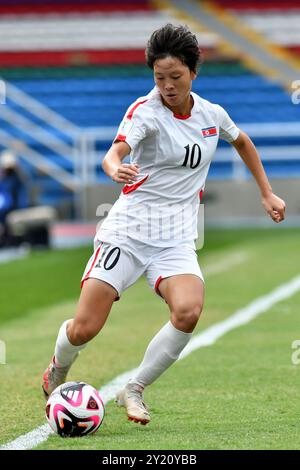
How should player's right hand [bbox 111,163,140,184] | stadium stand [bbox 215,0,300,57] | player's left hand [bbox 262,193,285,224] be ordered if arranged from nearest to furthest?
player's right hand [bbox 111,163,140,184] < player's left hand [bbox 262,193,285,224] < stadium stand [bbox 215,0,300,57]

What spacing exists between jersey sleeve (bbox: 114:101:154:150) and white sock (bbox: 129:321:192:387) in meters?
1.00

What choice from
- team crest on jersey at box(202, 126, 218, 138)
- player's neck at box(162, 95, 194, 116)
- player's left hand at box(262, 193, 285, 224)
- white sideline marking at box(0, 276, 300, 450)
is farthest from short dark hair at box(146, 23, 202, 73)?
white sideline marking at box(0, 276, 300, 450)

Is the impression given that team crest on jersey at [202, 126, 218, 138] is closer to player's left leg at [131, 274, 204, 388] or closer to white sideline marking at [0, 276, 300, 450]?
player's left leg at [131, 274, 204, 388]

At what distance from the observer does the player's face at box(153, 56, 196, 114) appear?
19.9ft

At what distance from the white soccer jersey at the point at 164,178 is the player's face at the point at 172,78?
5.9 inches

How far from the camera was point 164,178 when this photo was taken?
20.7 ft

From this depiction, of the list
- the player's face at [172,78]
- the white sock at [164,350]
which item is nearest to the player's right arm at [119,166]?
the player's face at [172,78]

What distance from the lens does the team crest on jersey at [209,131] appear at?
640 cm

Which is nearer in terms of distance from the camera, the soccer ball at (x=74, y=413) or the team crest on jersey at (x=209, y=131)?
the soccer ball at (x=74, y=413)

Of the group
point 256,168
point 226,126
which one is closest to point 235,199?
point 256,168

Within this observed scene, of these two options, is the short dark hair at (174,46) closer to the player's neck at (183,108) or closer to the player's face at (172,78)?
the player's face at (172,78)

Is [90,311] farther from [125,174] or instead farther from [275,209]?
[275,209]
